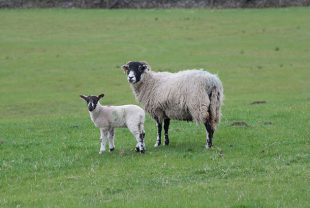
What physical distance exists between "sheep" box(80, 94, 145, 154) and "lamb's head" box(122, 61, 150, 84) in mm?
1604

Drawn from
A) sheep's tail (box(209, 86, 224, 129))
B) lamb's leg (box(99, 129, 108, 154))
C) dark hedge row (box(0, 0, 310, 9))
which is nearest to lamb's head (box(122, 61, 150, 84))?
lamb's leg (box(99, 129, 108, 154))

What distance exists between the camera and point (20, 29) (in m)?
55.8

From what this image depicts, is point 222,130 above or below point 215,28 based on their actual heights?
above

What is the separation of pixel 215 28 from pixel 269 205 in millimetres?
45644

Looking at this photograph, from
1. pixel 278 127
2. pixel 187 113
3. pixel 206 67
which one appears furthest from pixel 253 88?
pixel 187 113

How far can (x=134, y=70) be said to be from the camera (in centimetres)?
1669

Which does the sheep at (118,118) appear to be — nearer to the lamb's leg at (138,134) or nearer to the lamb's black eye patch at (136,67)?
the lamb's leg at (138,134)

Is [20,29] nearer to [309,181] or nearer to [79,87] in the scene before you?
[79,87]

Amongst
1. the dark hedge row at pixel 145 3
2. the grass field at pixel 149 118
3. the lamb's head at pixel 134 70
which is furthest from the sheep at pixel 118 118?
the dark hedge row at pixel 145 3

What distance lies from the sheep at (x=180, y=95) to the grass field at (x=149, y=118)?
27.0 inches

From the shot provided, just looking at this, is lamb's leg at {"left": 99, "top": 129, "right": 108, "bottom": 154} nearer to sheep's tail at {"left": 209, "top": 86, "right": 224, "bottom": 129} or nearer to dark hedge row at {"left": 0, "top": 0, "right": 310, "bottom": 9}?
sheep's tail at {"left": 209, "top": 86, "right": 224, "bottom": 129}

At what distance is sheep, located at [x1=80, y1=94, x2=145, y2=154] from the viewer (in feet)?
49.0

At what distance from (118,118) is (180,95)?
5.79ft

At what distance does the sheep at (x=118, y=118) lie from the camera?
49.0ft
